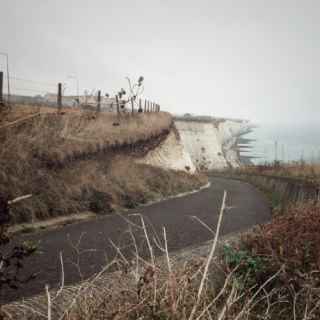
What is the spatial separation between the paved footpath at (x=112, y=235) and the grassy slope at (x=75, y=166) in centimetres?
102

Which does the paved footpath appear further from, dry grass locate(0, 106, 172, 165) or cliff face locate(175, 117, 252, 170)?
cliff face locate(175, 117, 252, 170)

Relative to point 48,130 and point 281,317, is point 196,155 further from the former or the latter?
point 281,317

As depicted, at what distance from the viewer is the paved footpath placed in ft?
21.4

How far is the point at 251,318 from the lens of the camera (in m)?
4.32

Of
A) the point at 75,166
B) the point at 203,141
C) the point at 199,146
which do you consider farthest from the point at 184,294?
the point at 203,141

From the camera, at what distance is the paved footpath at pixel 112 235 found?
6527 millimetres

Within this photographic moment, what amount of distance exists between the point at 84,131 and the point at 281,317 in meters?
13.3

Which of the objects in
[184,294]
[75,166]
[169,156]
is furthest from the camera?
[169,156]

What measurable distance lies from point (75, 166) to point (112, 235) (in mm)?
4992

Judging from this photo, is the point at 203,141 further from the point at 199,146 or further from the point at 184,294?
the point at 184,294

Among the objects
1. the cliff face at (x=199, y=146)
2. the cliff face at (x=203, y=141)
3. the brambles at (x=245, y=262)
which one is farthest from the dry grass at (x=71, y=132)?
the cliff face at (x=203, y=141)

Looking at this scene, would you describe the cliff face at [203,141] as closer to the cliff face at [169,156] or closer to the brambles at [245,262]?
the cliff face at [169,156]

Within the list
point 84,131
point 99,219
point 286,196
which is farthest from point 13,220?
point 286,196

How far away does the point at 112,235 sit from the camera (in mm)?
9711
